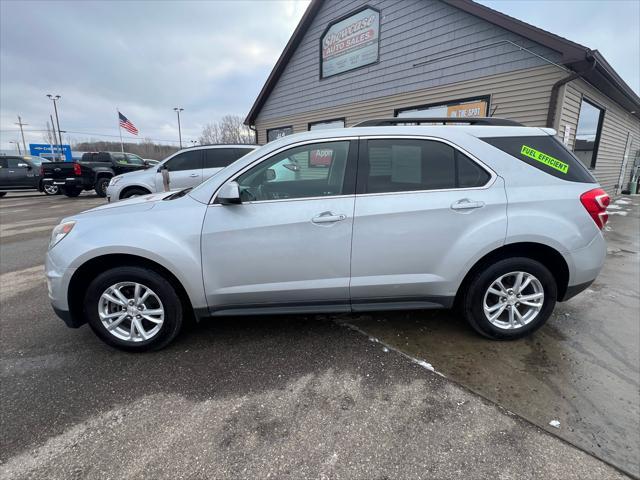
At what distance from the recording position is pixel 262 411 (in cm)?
209

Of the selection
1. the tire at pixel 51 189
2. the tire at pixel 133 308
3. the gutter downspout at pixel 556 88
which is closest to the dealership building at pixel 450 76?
the gutter downspout at pixel 556 88

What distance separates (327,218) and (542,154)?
179 cm

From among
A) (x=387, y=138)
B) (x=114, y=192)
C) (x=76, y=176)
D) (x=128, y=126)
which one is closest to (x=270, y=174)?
(x=387, y=138)

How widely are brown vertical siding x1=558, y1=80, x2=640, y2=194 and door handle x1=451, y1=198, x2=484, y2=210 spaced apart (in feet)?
19.3

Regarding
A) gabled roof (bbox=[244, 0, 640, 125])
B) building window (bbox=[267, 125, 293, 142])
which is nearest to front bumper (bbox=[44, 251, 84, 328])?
gabled roof (bbox=[244, 0, 640, 125])

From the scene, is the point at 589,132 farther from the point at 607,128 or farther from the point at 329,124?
the point at 329,124

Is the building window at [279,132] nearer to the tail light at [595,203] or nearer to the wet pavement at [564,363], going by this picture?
the wet pavement at [564,363]

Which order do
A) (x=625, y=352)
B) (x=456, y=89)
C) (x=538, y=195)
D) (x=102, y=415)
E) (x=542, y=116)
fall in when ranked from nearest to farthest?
(x=102, y=415), (x=538, y=195), (x=625, y=352), (x=542, y=116), (x=456, y=89)

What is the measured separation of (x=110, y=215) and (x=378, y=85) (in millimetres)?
8892

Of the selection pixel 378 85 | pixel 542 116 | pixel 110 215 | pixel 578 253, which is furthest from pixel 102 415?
pixel 378 85

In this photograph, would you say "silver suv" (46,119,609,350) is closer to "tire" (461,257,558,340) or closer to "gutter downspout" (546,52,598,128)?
"tire" (461,257,558,340)

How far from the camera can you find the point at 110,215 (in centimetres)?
257

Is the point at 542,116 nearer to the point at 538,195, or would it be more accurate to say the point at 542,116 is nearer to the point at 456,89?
the point at 456,89

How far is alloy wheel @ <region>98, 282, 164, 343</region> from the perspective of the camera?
2.55 metres
